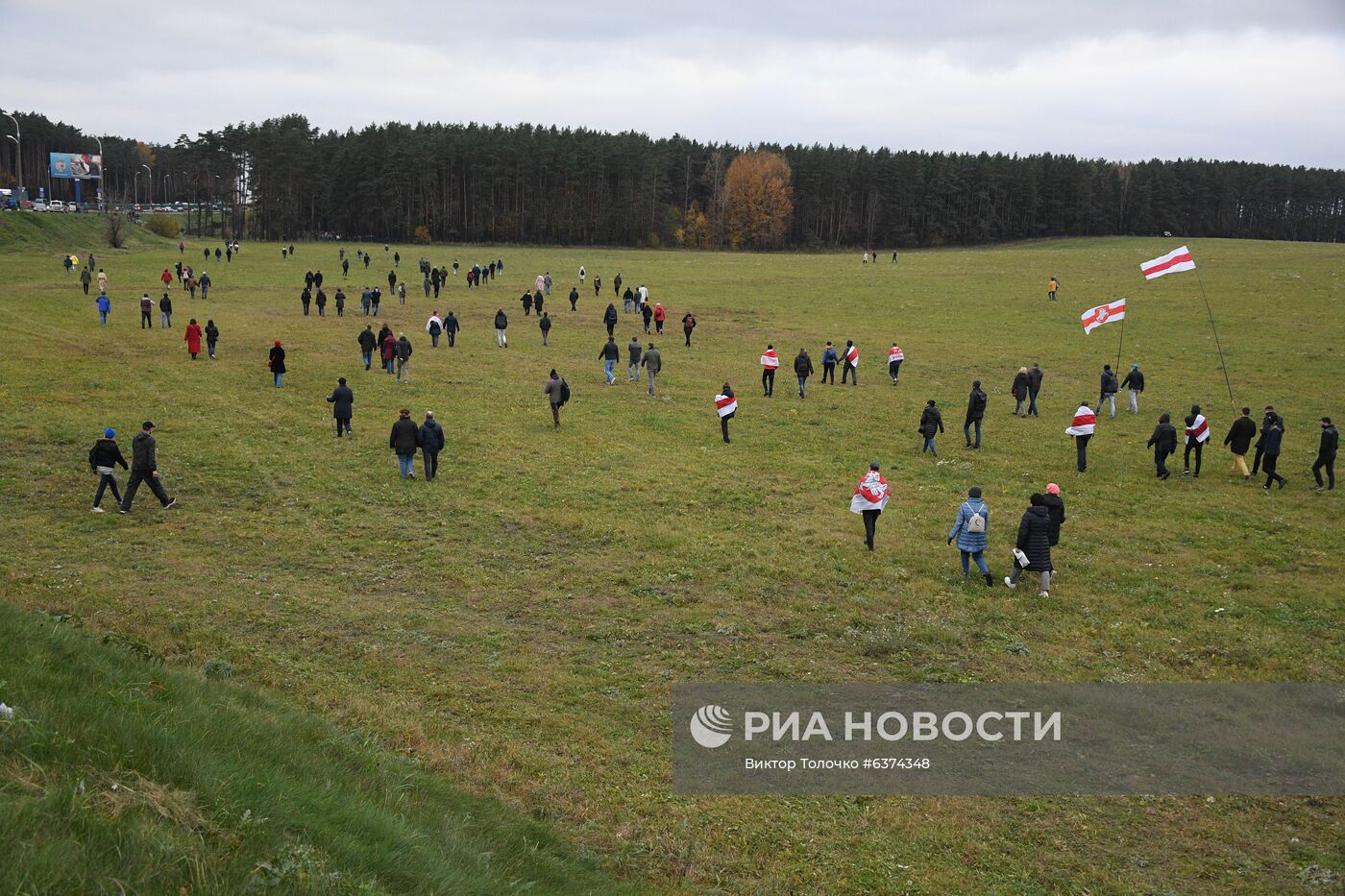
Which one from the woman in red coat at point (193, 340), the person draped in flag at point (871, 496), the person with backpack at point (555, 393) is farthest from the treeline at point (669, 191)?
the person draped in flag at point (871, 496)

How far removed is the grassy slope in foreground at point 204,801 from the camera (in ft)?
17.8

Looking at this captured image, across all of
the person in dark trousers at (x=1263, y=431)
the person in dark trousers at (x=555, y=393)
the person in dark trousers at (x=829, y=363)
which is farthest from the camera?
the person in dark trousers at (x=829, y=363)

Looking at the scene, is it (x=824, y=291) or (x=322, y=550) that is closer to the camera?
(x=322, y=550)

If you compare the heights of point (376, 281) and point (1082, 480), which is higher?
point (376, 281)

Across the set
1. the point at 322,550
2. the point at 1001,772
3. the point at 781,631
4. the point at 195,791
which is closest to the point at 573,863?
the point at 195,791

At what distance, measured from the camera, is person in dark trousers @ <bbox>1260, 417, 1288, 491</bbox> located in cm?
2250

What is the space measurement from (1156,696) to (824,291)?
164ft

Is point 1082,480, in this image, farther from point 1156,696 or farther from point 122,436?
point 122,436

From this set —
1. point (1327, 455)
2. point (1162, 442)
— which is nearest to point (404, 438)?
point (1162, 442)

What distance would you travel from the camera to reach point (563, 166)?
114 meters

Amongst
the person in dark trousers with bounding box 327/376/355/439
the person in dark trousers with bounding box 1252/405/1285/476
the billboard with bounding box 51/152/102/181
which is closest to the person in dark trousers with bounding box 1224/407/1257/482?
the person in dark trousers with bounding box 1252/405/1285/476

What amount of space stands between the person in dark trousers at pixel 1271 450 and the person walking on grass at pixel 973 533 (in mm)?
10914

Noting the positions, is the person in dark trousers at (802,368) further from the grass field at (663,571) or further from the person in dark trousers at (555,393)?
the person in dark trousers at (555,393)

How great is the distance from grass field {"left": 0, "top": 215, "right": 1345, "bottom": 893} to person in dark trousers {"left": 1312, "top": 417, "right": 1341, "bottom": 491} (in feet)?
1.50
